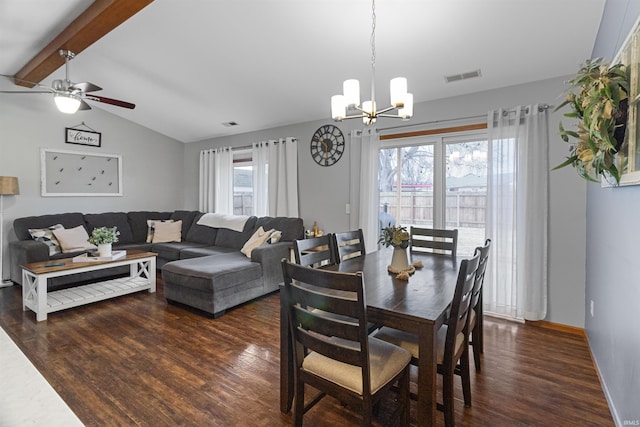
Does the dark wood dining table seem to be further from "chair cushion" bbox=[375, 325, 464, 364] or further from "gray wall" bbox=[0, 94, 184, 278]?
"gray wall" bbox=[0, 94, 184, 278]

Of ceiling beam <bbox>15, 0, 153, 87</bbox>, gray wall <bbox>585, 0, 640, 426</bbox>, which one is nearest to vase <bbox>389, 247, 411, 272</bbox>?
gray wall <bbox>585, 0, 640, 426</bbox>

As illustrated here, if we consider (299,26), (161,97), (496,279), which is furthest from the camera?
(161,97)

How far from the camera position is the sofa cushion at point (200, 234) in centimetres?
532

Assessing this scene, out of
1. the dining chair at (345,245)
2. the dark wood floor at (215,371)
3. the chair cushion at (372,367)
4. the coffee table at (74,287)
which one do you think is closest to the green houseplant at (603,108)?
the chair cushion at (372,367)

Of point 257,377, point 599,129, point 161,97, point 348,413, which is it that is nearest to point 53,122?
point 161,97

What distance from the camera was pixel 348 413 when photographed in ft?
6.30

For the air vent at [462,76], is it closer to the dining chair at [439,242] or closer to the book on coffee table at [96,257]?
the dining chair at [439,242]

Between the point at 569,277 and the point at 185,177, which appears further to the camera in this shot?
the point at 185,177

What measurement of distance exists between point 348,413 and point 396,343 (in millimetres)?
526

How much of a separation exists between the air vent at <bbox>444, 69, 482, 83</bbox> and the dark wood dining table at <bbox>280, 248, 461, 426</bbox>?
6.22 feet

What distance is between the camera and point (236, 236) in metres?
5.04

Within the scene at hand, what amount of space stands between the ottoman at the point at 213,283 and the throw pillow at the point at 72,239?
1747 millimetres

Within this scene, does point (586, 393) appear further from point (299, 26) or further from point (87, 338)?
point (87, 338)

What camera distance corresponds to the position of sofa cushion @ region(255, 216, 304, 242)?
14.8 feet
